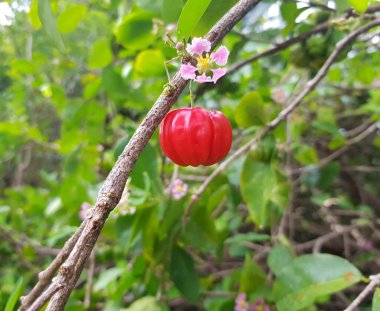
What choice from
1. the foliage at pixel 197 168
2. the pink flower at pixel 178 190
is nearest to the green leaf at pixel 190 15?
the foliage at pixel 197 168

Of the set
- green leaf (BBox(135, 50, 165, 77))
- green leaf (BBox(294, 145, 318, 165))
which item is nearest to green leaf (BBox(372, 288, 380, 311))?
green leaf (BBox(135, 50, 165, 77))

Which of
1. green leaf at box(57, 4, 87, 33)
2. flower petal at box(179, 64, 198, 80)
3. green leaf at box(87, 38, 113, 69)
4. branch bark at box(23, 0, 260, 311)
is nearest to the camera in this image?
branch bark at box(23, 0, 260, 311)

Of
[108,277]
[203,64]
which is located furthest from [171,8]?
[108,277]

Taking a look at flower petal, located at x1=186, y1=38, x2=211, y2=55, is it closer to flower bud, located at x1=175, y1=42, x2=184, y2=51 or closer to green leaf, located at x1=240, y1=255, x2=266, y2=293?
flower bud, located at x1=175, y1=42, x2=184, y2=51

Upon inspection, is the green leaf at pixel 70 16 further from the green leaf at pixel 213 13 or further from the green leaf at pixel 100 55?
the green leaf at pixel 213 13

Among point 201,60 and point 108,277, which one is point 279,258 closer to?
point 108,277

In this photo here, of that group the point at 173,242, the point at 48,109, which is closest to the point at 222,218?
the point at 173,242
